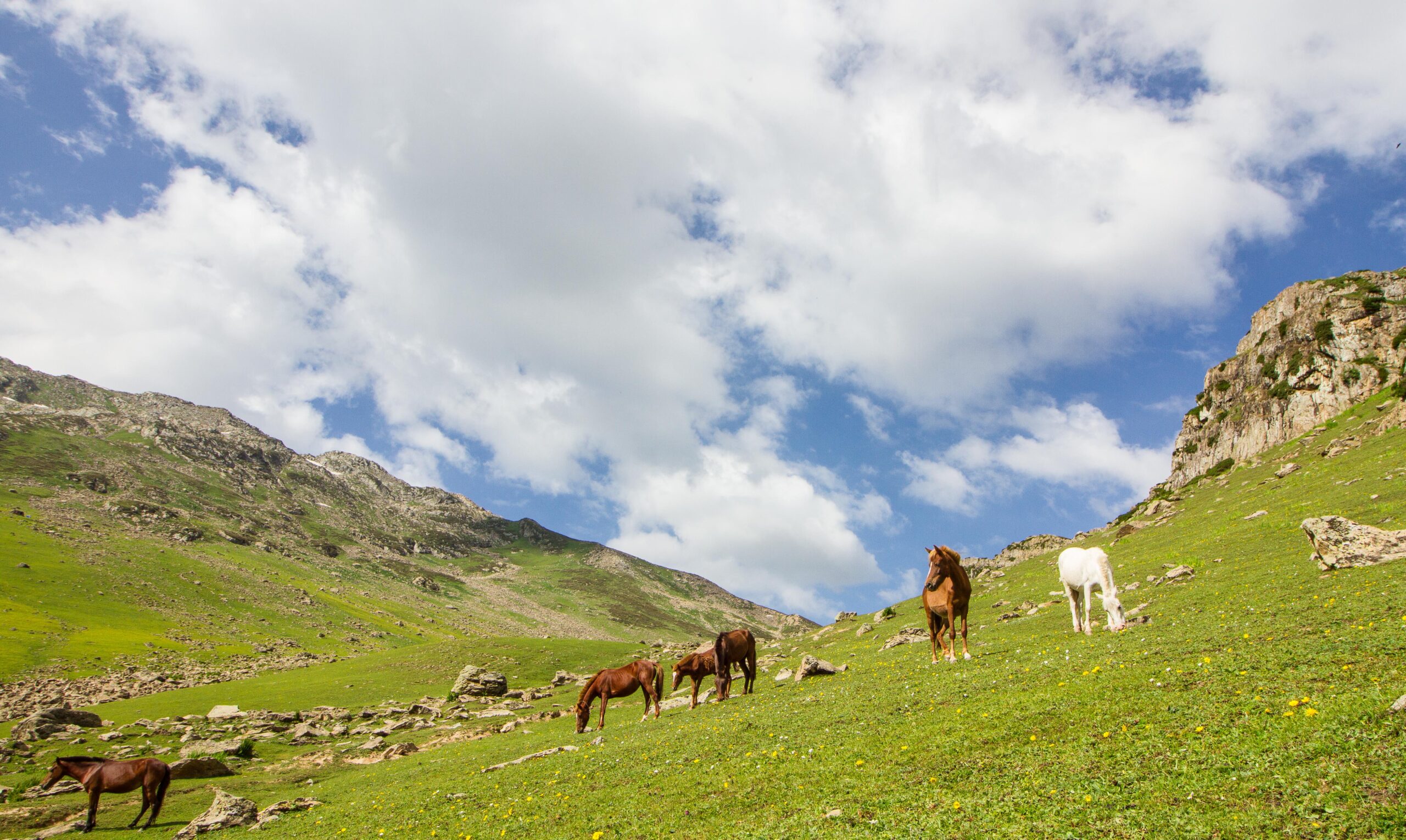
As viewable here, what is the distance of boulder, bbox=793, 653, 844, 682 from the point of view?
31469 millimetres

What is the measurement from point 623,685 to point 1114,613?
20.8 metres

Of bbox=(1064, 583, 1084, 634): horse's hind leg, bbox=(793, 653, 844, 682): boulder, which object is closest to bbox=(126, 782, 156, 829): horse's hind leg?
bbox=(793, 653, 844, 682): boulder

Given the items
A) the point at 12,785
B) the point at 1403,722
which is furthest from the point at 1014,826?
the point at 12,785

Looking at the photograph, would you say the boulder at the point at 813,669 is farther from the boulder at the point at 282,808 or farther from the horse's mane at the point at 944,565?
the boulder at the point at 282,808

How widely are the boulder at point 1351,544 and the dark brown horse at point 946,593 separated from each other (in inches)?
623

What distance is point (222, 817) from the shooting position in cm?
2102

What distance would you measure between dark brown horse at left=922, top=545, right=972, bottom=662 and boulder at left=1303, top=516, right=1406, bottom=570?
15.8 m

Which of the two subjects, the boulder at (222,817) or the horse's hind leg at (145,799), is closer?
the boulder at (222,817)

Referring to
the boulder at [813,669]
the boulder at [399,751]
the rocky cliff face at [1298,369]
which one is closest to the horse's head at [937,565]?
the boulder at [813,669]

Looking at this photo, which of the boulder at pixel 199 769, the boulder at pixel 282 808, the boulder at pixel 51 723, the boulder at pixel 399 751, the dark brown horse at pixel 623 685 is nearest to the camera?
the boulder at pixel 282 808

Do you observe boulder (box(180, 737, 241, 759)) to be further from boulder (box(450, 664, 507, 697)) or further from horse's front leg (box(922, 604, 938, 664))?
horse's front leg (box(922, 604, 938, 664))

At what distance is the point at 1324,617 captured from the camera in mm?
17250

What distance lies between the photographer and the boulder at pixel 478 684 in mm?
54031

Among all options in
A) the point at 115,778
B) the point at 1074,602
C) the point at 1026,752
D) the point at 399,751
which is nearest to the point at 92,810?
the point at 115,778
